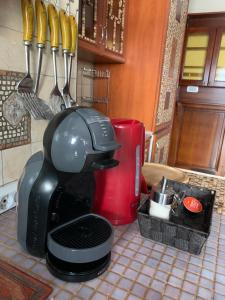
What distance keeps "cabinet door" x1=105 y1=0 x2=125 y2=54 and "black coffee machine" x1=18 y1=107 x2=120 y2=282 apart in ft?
3.46

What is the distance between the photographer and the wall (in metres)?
0.59

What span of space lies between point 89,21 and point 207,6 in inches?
69.7

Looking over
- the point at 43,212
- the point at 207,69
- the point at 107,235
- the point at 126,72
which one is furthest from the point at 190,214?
the point at 207,69

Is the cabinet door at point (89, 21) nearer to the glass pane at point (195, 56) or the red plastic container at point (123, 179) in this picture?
the red plastic container at point (123, 179)

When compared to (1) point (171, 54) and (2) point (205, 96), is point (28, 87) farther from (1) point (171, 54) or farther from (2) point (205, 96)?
(2) point (205, 96)

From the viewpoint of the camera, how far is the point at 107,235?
0.47m

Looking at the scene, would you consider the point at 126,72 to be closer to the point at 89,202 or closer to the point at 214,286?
the point at 89,202

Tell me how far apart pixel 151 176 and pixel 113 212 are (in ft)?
1.51

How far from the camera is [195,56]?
2629mm

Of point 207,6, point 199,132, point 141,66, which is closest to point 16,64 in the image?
point 141,66

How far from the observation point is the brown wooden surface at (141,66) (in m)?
1.45

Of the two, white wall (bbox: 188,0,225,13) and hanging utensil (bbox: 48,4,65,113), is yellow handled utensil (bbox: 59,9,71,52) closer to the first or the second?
hanging utensil (bbox: 48,4,65,113)

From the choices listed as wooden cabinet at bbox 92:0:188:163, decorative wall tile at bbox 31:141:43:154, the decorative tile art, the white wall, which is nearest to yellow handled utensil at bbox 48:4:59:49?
the decorative tile art

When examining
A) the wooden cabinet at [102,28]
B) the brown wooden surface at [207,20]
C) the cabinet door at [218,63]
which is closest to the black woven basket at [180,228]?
the wooden cabinet at [102,28]
